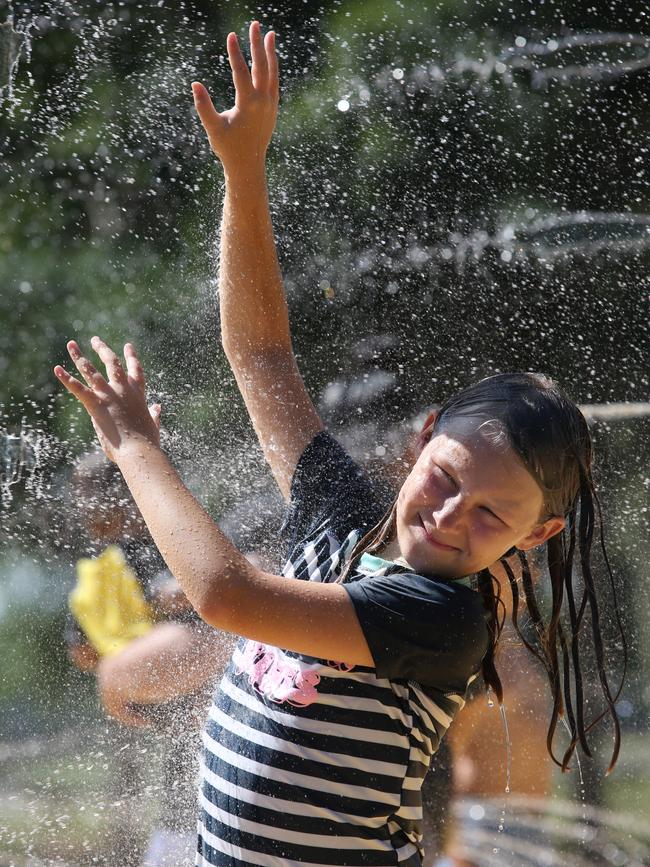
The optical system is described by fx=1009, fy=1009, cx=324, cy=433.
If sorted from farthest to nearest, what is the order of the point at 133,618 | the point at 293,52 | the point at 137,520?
the point at 293,52 < the point at 137,520 < the point at 133,618

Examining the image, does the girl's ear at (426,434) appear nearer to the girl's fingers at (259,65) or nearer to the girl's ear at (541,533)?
the girl's ear at (541,533)

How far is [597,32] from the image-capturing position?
315 cm

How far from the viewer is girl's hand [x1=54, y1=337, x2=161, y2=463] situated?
1.28 meters

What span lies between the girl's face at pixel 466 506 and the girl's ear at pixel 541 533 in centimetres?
2

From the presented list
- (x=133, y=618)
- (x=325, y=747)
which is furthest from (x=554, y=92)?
(x=325, y=747)

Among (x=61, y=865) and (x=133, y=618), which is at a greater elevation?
(x=133, y=618)

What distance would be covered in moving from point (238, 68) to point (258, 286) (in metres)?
0.33

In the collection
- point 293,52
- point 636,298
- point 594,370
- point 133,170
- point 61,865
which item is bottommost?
point 61,865

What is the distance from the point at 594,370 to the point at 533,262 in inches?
15.7

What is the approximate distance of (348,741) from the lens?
1.23 meters

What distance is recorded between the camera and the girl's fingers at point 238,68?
142cm

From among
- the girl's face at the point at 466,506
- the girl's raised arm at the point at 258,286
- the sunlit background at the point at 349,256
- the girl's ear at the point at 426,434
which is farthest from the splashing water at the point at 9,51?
the girl's face at the point at 466,506

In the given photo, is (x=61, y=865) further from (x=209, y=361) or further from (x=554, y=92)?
(x=554, y=92)

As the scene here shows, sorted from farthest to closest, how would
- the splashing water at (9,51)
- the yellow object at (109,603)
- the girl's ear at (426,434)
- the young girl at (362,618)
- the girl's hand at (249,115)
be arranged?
the splashing water at (9,51), the yellow object at (109,603), the girl's hand at (249,115), the girl's ear at (426,434), the young girl at (362,618)
